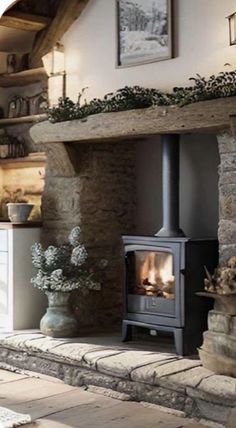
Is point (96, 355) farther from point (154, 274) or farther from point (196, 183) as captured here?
point (196, 183)

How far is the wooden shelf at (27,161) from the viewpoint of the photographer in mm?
5883

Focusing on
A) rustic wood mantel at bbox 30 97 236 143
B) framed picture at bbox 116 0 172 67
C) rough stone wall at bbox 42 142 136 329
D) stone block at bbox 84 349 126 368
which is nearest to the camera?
rustic wood mantel at bbox 30 97 236 143

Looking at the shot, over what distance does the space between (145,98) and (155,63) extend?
0.33 meters

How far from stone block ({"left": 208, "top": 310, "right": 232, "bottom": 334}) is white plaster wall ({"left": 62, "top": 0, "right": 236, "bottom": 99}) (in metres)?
1.68

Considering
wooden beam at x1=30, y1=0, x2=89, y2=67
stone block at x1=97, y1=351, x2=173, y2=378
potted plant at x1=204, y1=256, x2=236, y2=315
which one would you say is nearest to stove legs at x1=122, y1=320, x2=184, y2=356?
stone block at x1=97, y1=351, x2=173, y2=378

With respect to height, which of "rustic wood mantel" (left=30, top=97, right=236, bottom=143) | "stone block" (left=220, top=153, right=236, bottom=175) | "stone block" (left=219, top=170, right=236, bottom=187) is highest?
"rustic wood mantel" (left=30, top=97, right=236, bottom=143)

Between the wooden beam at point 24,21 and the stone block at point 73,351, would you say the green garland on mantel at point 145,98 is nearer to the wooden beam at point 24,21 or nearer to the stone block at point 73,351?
the wooden beam at point 24,21

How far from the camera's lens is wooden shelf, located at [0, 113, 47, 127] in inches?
230

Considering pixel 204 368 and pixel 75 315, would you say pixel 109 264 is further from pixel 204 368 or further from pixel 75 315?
pixel 204 368

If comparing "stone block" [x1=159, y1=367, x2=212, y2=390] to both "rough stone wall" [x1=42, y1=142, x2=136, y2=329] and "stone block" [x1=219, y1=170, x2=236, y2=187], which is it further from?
"rough stone wall" [x1=42, y1=142, x2=136, y2=329]

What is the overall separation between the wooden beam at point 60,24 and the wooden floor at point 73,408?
285cm

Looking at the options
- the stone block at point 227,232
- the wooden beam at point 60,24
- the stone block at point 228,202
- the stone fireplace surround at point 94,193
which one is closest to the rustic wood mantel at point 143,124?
the stone fireplace surround at point 94,193

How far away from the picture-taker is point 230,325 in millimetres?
4129

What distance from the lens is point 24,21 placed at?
553cm
